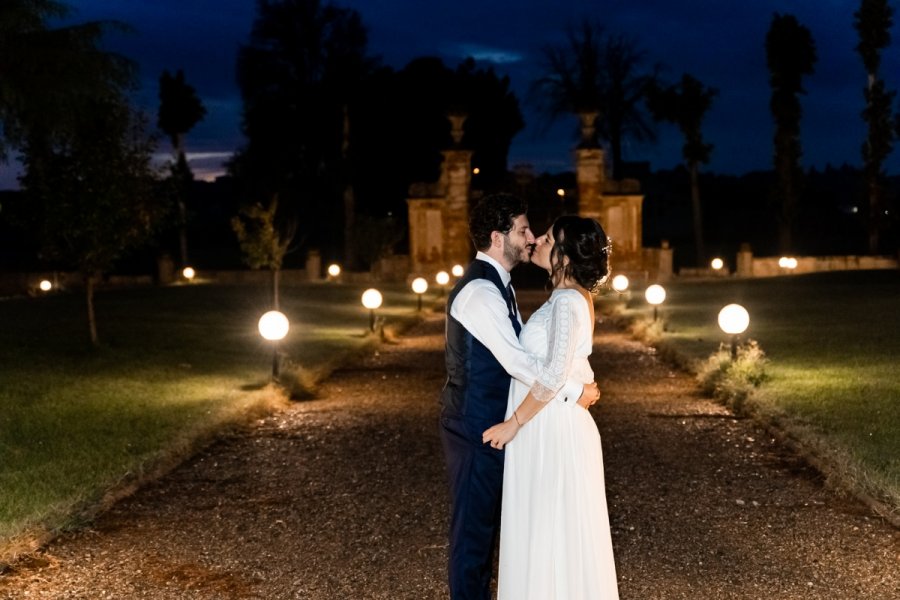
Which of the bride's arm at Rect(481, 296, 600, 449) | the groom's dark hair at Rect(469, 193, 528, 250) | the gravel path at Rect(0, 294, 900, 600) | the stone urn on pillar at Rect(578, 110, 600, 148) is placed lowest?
the gravel path at Rect(0, 294, 900, 600)

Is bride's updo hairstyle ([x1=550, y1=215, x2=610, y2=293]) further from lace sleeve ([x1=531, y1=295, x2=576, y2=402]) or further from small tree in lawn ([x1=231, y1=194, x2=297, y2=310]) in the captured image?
small tree in lawn ([x1=231, y1=194, x2=297, y2=310])

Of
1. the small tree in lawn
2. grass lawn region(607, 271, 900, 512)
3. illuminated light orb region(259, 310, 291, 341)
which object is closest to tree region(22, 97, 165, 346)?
illuminated light orb region(259, 310, 291, 341)

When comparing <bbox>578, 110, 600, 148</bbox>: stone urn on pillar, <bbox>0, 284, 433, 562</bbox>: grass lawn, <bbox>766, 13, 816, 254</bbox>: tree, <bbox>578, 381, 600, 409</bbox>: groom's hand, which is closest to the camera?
<bbox>578, 381, 600, 409</bbox>: groom's hand

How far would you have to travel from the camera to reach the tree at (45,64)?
12930mm

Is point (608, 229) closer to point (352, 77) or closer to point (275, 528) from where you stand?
point (352, 77)

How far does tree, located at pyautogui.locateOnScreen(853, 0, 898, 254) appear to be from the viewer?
176 ft

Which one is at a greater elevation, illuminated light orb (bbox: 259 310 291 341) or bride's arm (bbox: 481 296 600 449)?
bride's arm (bbox: 481 296 600 449)

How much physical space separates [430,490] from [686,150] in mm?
52729

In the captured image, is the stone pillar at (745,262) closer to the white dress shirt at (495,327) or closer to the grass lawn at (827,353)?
the grass lawn at (827,353)

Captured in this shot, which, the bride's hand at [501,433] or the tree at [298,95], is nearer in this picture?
the bride's hand at [501,433]

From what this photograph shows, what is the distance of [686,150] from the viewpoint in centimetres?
5956

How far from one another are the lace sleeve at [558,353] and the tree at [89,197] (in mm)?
15120

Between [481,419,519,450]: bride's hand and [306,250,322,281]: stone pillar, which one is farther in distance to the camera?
[306,250,322,281]: stone pillar

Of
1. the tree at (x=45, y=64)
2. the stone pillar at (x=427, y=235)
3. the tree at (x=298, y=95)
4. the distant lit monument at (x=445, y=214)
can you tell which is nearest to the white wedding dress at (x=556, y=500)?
the tree at (x=45, y=64)
